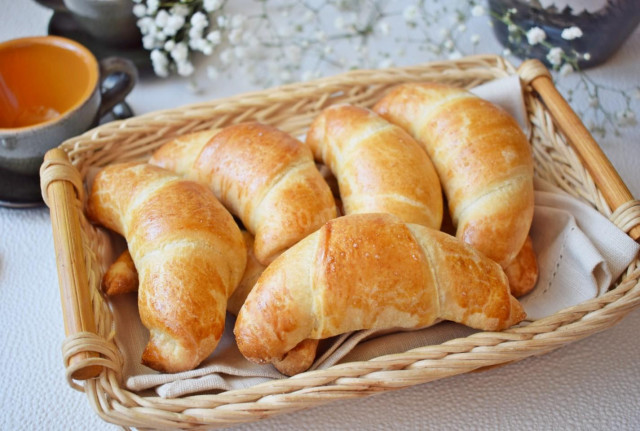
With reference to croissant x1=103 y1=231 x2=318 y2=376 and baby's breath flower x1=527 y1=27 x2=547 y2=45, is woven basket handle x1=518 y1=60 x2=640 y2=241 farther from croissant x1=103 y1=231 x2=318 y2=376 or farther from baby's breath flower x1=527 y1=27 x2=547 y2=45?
croissant x1=103 y1=231 x2=318 y2=376

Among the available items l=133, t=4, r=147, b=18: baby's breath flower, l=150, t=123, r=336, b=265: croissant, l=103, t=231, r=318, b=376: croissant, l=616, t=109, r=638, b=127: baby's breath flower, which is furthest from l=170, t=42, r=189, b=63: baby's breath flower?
l=616, t=109, r=638, b=127: baby's breath flower

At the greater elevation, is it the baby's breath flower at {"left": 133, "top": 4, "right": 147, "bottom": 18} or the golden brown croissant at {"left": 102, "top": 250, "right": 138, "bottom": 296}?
the baby's breath flower at {"left": 133, "top": 4, "right": 147, "bottom": 18}

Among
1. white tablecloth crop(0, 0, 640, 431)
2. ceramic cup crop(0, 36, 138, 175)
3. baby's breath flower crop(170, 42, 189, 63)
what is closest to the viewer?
white tablecloth crop(0, 0, 640, 431)

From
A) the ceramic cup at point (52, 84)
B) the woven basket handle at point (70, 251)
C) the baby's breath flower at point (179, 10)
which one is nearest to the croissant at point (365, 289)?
the woven basket handle at point (70, 251)

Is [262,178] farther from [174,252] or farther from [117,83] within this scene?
[117,83]

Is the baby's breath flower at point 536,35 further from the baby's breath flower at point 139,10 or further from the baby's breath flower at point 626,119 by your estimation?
the baby's breath flower at point 139,10

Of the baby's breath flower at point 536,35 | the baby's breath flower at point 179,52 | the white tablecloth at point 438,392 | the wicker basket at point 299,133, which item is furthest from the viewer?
the baby's breath flower at point 179,52

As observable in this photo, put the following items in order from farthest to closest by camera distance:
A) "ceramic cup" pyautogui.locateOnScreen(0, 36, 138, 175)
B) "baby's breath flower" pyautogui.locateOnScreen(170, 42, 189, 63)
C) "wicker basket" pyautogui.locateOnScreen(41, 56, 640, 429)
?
"baby's breath flower" pyautogui.locateOnScreen(170, 42, 189, 63)
"ceramic cup" pyautogui.locateOnScreen(0, 36, 138, 175)
"wicker basket" pyautogui.locateOnScreen(41, 56, 640, 429)
